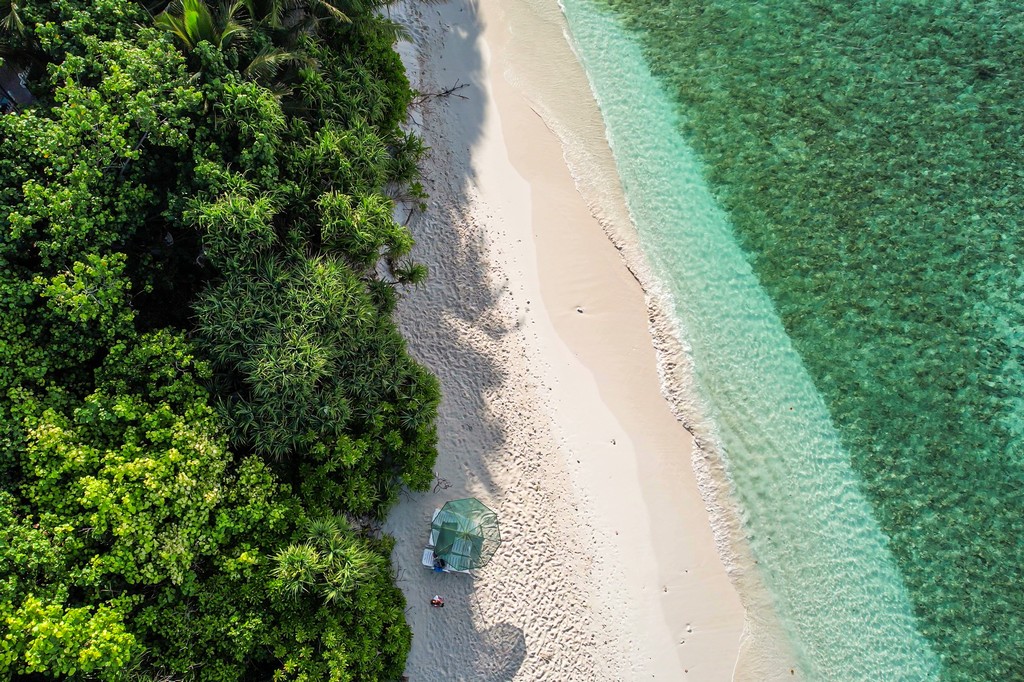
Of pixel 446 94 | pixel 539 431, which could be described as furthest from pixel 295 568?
pixel 446 94

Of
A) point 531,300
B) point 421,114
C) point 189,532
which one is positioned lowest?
point 531,300

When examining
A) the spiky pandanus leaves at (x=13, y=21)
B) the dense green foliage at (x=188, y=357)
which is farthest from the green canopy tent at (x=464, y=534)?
the spiky pandanus leaves at (x=13, y=21)

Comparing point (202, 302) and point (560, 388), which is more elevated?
point (202, 302)

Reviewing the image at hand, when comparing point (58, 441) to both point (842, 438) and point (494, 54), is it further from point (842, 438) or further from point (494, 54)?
point (842, 438)

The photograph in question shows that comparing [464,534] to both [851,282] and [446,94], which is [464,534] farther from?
[851,282]

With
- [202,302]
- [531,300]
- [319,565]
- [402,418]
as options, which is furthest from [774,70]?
[319,565]

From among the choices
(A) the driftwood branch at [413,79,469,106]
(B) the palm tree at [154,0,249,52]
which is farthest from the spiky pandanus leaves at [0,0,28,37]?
(A) the driftwood branch at [413,79,469,106]
